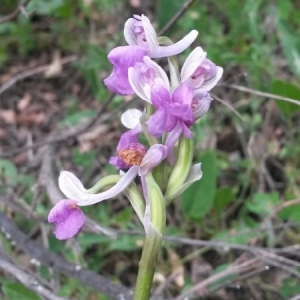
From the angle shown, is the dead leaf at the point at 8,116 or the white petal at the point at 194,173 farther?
the dead leaf at the point at 8,116

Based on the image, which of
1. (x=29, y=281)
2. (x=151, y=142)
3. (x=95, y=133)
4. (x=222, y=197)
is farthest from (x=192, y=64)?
(x=95, y=133)

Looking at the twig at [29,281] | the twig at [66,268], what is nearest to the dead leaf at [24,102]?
the twig at [66,268]

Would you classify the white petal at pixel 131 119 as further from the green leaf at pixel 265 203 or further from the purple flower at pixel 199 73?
the green leaf at pixel 265 203

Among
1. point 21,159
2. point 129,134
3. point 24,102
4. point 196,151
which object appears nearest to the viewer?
point 129,134

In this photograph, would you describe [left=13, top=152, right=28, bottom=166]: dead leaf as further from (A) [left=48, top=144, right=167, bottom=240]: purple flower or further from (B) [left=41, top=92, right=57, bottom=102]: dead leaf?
(A) [left=48, top=144, right=167, bottom=240]: purple flower

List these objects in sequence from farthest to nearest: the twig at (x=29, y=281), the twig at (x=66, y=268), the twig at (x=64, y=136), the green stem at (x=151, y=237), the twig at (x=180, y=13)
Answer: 1. the twig at (x=64, y=136)
2. the twig at (x=180, y=13)
3. the twig at (x=66, y=268)
4. the twig at (x=29, y=281)
5. the green stem at (x=151, y=237)

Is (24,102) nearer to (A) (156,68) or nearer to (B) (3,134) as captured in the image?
(B) (3,134)

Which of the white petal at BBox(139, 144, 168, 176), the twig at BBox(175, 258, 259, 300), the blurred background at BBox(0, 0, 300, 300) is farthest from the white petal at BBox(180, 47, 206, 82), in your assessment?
the twig at BBox(175, 258, 259, 300)
